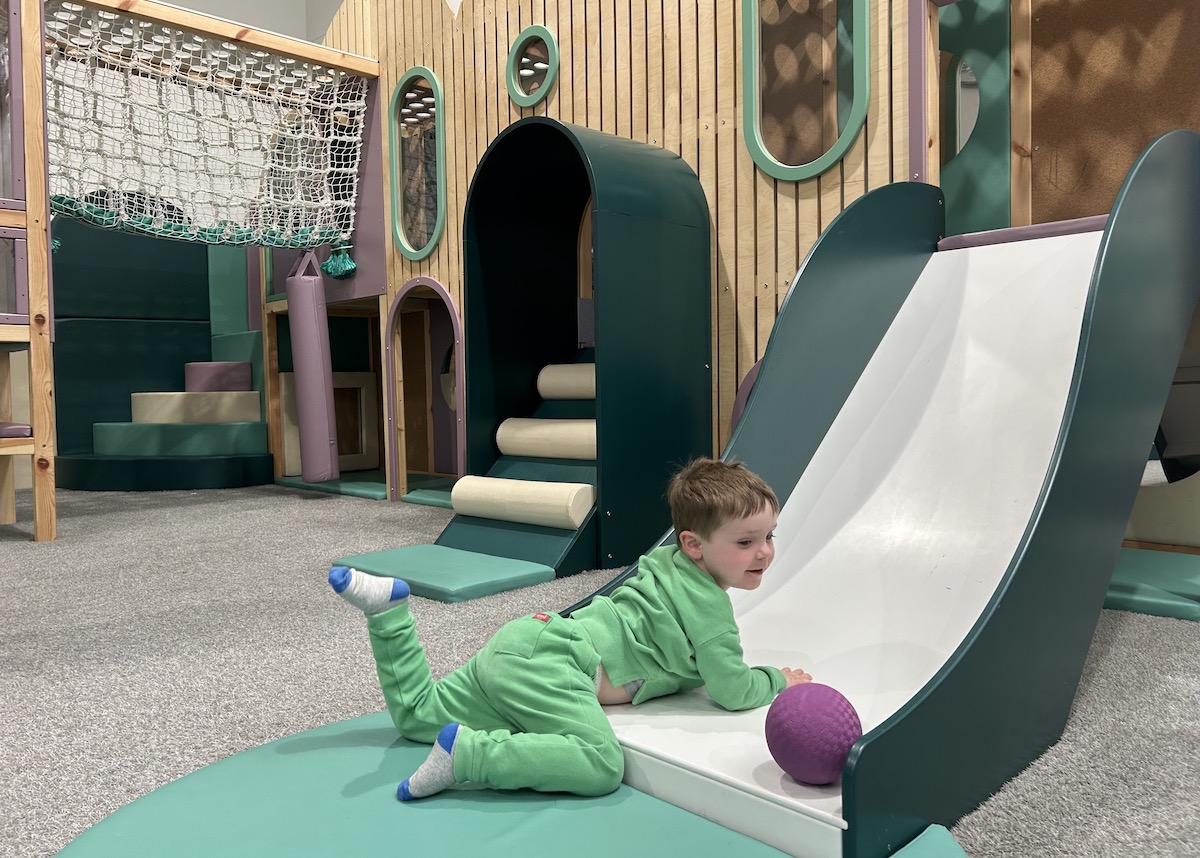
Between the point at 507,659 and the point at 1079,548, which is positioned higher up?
the point at 1079,548

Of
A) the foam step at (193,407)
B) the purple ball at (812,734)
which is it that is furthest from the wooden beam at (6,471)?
the purple ball at (812,734)

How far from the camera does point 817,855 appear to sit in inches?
48.9

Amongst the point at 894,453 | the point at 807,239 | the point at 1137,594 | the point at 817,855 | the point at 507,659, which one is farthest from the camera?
the point at 807,239

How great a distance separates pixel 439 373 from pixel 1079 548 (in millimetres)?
5732

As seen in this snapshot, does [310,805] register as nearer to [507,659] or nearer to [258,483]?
[507,659]

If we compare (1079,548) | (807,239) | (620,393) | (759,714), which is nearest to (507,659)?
(759,714)

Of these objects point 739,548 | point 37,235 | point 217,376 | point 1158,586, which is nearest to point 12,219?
point 37,235

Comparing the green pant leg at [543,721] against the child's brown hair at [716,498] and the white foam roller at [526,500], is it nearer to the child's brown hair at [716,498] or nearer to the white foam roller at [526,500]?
the child's brown hair at [716,498]

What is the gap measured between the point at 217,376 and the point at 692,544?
6468 mm

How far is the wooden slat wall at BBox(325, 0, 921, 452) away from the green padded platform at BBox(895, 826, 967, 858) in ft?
8.56

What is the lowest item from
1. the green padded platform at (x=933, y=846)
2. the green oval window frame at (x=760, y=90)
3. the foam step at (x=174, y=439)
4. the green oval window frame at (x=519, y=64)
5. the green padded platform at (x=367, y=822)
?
the green padded platform at (x=933, y=846)

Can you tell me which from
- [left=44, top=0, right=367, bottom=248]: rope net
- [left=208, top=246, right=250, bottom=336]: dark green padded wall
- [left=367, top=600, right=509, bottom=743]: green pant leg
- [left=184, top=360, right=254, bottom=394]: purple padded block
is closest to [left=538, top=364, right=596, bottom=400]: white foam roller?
[left=367, top=600, right=509, bottom=743]: green pant leg

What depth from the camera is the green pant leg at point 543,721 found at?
1389 mm

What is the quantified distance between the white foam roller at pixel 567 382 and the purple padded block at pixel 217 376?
4103 mm
